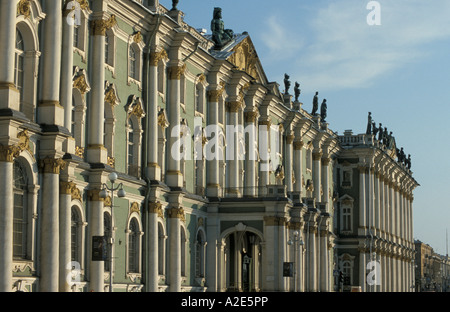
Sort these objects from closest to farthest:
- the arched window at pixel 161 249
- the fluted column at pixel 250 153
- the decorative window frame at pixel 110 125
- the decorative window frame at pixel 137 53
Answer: the decorative window frame at pixel 110 125 < the decorative window frame at pixel 137 53 < the arched window at pixel 161 249 < the fluted column at pixel 250 153

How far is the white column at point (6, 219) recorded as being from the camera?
101 feet

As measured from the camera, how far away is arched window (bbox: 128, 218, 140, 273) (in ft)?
147

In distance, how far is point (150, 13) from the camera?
4550 cm

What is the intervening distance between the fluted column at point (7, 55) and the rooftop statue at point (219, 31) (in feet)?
89.8

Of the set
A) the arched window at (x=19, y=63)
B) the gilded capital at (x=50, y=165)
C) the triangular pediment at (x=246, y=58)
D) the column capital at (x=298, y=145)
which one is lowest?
the gilded capital at (x=50, y=165)

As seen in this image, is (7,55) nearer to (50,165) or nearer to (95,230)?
(50,165)

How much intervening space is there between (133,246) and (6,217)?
47.9ft

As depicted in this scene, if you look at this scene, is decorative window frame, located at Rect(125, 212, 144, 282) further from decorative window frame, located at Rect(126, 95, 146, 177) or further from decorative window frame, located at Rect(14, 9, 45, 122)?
decorative window frame, located at Rect(14, 9, 45, 122)

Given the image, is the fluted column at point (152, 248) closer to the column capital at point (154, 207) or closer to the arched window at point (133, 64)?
the column capital at point (154, 207)

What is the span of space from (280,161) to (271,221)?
15.3m

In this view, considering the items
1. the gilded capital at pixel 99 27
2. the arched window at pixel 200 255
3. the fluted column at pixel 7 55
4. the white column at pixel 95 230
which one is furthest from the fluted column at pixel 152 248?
the fluted column at pixel 7 55

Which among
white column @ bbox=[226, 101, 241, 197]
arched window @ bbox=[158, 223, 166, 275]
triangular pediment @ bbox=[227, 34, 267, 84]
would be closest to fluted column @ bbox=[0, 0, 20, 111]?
arched window @ bbox=[158, 223, 166, 275]

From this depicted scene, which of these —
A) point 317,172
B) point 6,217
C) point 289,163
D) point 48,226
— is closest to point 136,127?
point 48,226
